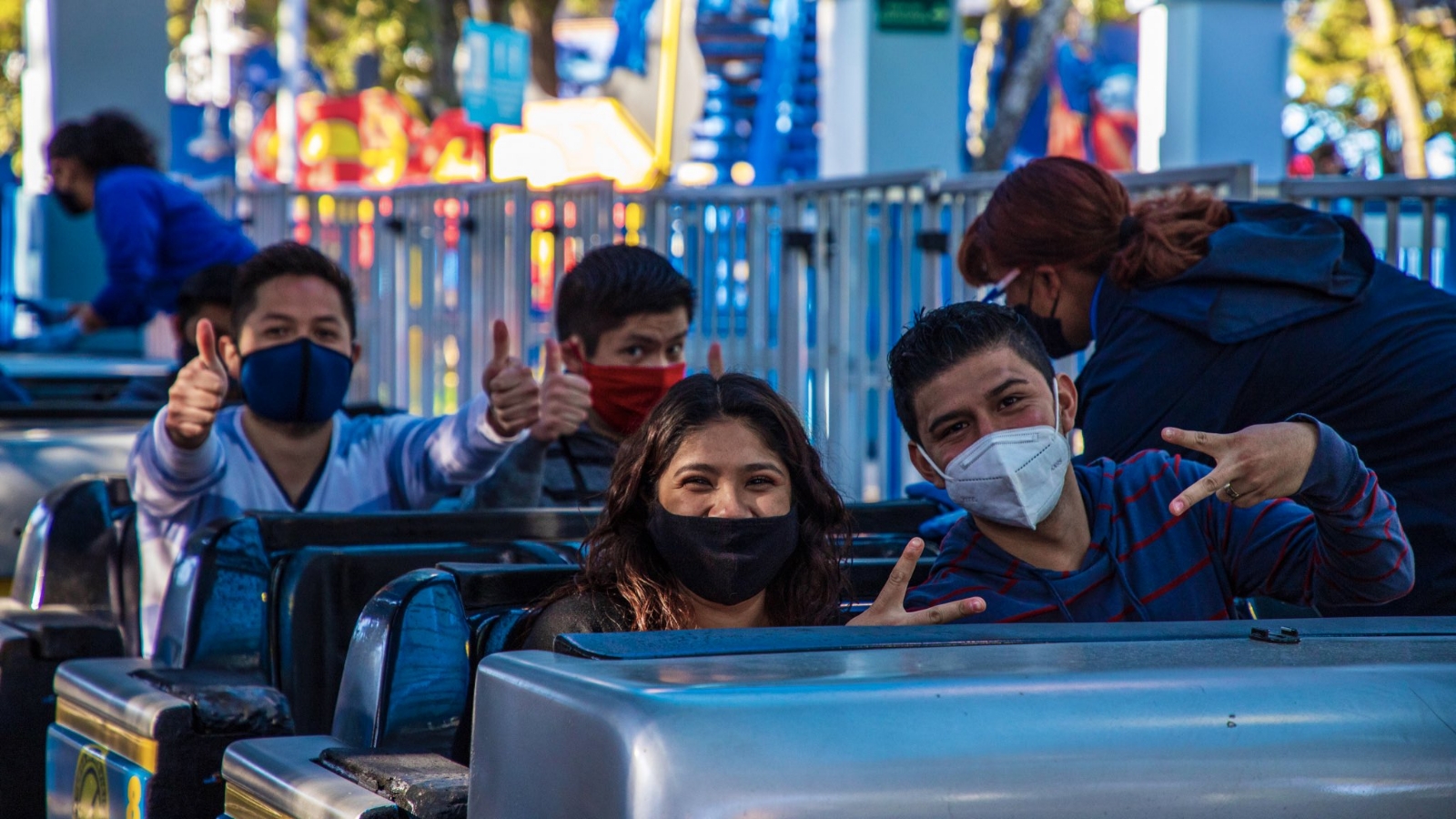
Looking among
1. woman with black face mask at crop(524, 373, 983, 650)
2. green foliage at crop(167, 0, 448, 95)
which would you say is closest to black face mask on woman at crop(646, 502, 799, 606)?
woman with black face mask at crop(524, 373, 983, 650)

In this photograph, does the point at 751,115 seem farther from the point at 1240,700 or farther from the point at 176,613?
the point at 1240,700

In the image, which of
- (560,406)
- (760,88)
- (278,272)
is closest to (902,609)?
(560,406)

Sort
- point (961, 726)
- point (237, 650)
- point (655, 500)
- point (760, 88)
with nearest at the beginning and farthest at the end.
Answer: point (961, 726) < point (655, 500) < point (237, 650) < point (760, 88)

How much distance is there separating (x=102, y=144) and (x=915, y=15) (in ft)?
16.8

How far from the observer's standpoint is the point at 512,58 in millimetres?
12641

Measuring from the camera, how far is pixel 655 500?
2.39 meters

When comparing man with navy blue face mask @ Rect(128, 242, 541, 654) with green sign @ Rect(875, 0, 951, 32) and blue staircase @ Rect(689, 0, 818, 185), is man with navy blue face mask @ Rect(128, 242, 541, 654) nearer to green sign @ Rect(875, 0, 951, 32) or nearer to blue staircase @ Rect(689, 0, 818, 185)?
green sign @ Rect(875, 0, 951, 32)

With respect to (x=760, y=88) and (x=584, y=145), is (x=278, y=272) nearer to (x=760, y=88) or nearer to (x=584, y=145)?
(x=760, y=88)

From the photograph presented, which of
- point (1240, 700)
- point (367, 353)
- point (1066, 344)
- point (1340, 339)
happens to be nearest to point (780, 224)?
point (367, 353)

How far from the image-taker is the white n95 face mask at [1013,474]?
7.61 ft

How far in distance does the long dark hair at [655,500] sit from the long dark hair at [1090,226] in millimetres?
751

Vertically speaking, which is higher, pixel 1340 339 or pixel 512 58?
pixel 512 58

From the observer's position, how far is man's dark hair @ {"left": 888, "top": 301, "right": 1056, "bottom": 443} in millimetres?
2428

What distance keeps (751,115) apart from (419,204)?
32.0ft
